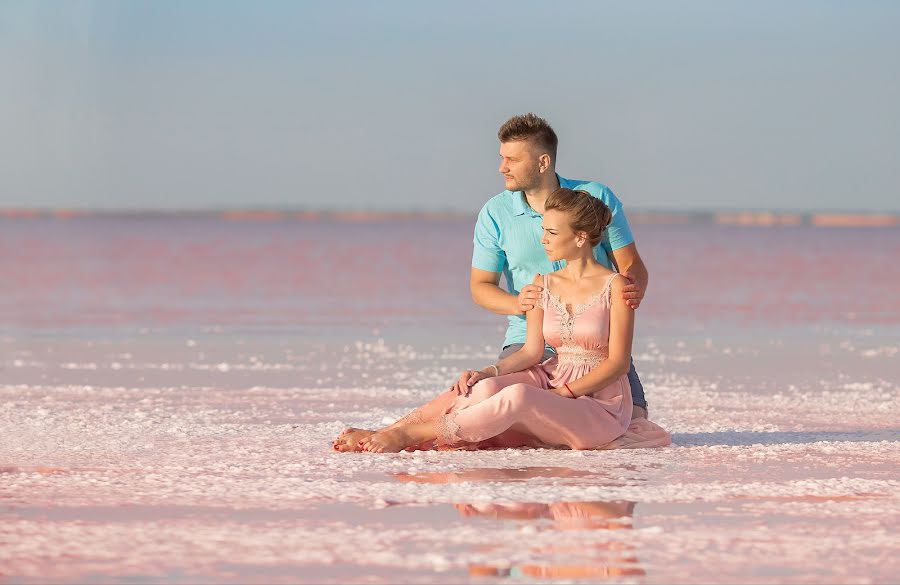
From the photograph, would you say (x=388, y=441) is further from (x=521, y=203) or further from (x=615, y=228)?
(x=615, y=228)

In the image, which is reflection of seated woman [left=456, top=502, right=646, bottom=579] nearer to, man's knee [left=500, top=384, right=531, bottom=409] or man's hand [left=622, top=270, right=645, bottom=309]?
man's knee [left=500, top=384, right=531, bottom=409]

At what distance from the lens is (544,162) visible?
24.8 ft

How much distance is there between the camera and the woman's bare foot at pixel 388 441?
7.00m

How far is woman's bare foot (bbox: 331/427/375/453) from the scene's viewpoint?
7082 millimetres

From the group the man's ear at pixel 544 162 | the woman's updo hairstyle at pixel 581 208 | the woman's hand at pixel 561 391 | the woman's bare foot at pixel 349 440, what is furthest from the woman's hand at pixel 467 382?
the man's ear at pixel 544 162

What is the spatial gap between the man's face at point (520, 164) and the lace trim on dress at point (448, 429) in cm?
123

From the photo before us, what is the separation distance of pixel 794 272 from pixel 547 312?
2799cm

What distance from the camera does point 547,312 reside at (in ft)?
24.0

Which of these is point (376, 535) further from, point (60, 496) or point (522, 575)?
point (60, 496)

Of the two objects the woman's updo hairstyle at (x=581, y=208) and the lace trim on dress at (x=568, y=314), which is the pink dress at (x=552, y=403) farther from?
the woman's updo hairstyle at (x=581, y=208)

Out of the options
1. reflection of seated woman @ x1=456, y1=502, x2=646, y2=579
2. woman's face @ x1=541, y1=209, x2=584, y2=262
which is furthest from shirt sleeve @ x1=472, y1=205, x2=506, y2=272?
reflection of seated woman @ x1=456, y1=502, x2=646, y2=579

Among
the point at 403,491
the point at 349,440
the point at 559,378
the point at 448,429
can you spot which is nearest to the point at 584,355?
the point at 559,378

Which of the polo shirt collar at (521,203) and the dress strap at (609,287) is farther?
the polo shirt collar at (521,203)

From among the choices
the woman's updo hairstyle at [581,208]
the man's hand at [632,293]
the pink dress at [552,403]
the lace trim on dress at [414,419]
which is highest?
the woman's updo hairstyle at [581,208]
